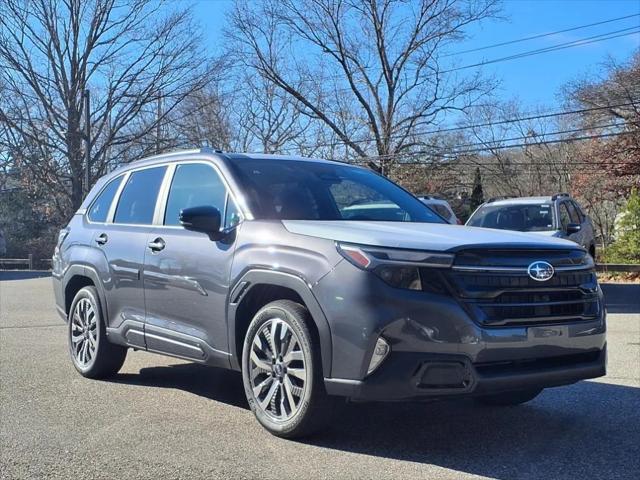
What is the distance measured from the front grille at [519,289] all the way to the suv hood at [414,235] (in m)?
0.09

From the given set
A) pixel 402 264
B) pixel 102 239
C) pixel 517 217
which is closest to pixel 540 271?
pixel 402 264

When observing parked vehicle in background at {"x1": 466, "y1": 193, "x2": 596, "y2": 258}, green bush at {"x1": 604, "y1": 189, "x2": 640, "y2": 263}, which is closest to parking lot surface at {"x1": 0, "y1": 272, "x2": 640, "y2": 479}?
parked vehicle in background at {"x1": 466, "y1": 193, "x2": 596, "y2": 258}

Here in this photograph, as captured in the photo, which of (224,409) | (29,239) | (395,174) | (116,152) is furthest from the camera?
(29,239)

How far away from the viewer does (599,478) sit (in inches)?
153

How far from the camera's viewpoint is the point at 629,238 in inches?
930

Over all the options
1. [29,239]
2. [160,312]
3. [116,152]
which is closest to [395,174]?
[116,152]

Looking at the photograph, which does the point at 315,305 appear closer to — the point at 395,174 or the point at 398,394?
the point at 398,394

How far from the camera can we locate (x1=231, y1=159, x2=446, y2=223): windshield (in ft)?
17.1

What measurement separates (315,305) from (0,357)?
488cm

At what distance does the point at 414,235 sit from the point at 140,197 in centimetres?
298

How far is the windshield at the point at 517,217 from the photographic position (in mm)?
13578

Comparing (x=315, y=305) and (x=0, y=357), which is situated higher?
(x=315, y=305)

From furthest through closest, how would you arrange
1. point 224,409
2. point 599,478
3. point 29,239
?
point 29,239
point 224,409
point 599,478

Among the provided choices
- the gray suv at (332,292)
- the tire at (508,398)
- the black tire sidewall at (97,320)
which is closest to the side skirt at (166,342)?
the gray suv at (332,292)
